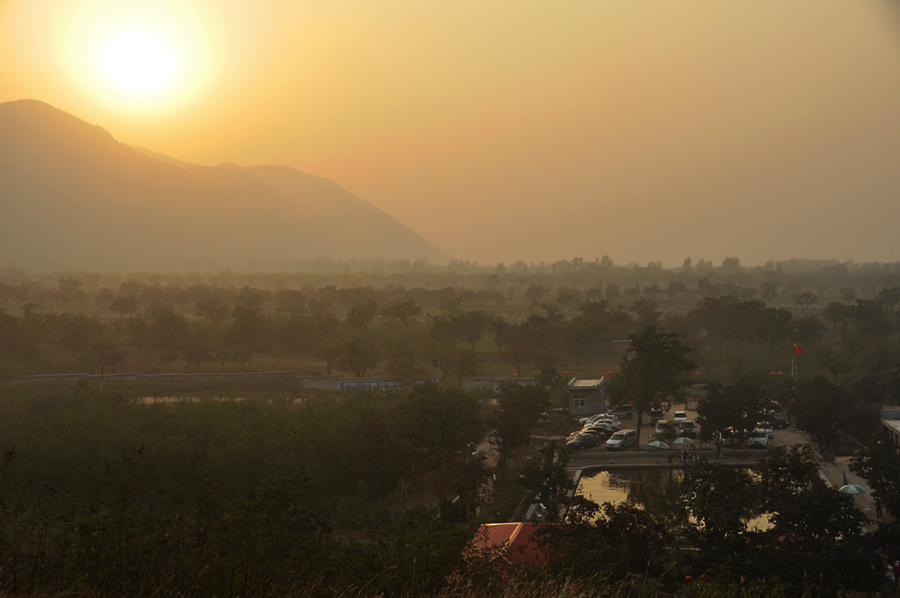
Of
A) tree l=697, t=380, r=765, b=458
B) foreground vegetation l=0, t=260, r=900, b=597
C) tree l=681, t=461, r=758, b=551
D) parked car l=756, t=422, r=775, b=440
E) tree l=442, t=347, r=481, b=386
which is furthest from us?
tree l=442, t=347, r=481, b=386

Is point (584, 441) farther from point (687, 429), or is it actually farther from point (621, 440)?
point (687, 429)

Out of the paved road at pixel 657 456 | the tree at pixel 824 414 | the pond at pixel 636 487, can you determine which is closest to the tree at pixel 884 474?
the paved road at pixel 657 456

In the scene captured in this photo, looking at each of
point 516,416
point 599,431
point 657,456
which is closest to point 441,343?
point 599,431

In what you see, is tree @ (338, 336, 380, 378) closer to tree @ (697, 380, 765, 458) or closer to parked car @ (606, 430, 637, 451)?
parked car @ (606, 430, 637, 451)

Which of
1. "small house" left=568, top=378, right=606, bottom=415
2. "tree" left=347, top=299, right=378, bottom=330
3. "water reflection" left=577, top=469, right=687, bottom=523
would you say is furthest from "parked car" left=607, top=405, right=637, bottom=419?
"tree" left=347, top=299, right=378, bottom=330

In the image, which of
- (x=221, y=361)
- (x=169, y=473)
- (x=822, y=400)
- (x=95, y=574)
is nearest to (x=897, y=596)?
(x=95, y=574)

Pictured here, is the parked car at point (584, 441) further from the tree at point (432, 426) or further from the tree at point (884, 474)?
the tree at point (884, 474)
